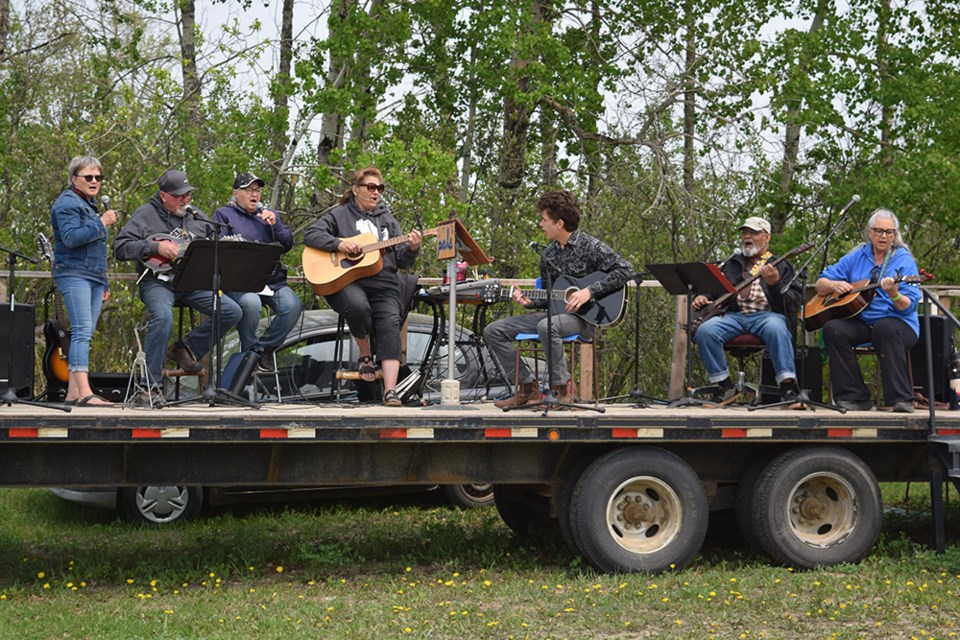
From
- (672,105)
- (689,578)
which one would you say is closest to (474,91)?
(672,105)

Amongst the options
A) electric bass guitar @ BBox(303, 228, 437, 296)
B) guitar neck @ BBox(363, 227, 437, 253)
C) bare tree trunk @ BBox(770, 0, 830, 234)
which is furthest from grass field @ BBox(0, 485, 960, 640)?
bare tree trunk @ BBox(770, 0, 830, 234)

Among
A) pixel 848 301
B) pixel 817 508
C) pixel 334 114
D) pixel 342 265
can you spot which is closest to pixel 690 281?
pixel 848 301

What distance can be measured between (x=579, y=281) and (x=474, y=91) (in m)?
11.5

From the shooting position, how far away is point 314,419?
21.0ft

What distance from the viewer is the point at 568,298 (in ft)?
25.2

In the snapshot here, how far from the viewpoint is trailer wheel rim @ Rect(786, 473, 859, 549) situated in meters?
7.32

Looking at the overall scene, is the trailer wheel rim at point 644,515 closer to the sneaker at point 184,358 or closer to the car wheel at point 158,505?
the sneaker at point 184,358

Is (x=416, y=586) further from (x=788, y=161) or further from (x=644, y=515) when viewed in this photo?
(x=788, y=161)

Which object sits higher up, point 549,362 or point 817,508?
point 549,362

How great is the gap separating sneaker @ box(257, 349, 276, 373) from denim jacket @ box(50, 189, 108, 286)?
1.32 meters

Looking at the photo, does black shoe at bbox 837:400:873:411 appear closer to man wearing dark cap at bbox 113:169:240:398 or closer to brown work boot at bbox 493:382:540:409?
→ brown work boot at bbox 493:382:540:409

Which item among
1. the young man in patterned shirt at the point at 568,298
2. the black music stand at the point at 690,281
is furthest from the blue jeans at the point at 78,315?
the black music stand at the point at 690,281

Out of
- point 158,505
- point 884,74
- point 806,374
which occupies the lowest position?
point 158,505

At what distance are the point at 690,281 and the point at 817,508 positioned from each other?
161cm
